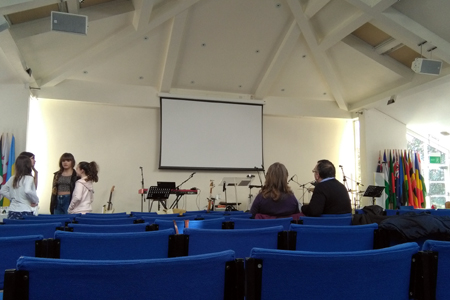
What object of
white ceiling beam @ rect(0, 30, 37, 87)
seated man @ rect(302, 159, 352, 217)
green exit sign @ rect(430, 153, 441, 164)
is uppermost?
white ceiling beam @ rect(0, 30, 37, 87)

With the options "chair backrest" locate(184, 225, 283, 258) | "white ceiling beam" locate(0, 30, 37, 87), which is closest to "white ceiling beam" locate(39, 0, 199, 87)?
"white ceiling beam" locate(0, 30, 37, 87)

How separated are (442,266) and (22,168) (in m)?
3.95

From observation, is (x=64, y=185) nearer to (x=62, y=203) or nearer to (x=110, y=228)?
A: (x=62, y=203)

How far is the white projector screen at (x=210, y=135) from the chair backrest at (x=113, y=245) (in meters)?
7.30

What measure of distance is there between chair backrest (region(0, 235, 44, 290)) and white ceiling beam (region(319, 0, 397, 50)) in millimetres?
6408

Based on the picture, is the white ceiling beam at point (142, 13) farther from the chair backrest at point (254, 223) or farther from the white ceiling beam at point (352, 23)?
the chair backrest at point (254, 223)

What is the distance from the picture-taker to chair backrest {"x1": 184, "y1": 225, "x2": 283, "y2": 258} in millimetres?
1734

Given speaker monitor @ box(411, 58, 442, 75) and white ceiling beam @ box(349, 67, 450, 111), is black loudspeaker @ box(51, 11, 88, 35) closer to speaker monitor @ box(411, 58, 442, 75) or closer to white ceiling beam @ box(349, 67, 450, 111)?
speaker monitor @ box(411, 58, 442, 75)

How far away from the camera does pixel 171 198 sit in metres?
9.17

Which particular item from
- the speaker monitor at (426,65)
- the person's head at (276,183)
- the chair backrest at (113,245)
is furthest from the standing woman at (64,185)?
the speaker monitor at (426,65)

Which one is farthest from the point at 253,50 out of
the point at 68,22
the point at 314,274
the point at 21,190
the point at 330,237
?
the point at 314,274

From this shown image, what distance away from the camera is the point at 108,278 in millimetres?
868

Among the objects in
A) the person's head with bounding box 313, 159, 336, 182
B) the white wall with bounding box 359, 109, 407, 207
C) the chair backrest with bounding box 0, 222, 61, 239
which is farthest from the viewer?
the white wall with bounding box 359, 109, 407, 207

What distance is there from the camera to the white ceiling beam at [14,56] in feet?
19.1
